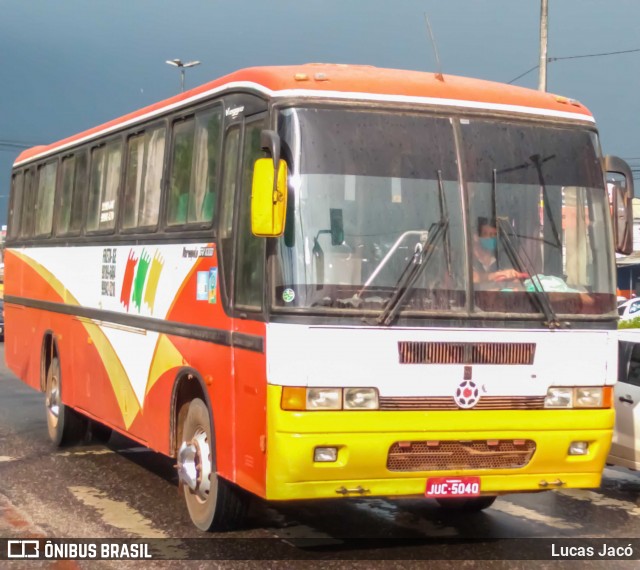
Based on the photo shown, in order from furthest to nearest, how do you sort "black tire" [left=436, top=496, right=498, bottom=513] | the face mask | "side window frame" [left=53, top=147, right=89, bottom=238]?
"side window frame" [left=53, top=147, right=89, bottom=238], "black tire" [left=436, top=496, right=498, bottom=513], the face mask

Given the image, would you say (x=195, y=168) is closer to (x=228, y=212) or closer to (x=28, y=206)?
(x=228, y=212)

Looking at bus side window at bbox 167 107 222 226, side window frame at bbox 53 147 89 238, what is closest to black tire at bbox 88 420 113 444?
side window frame at bbox 53 147 89 238

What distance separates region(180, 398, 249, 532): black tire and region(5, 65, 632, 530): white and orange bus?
2cm

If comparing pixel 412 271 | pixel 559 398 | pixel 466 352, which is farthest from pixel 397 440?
pixel 559 398

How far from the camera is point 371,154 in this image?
283 inches

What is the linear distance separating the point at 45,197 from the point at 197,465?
629 centimetres

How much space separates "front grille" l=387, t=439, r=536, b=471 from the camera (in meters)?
7.06

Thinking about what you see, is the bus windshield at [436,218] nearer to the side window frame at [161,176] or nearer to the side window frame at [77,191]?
the side window frame at [161,176]

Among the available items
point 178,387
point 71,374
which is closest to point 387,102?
point 178,387

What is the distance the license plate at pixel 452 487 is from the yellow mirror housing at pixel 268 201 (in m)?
1.82

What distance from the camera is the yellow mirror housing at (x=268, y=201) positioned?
677 centimetres

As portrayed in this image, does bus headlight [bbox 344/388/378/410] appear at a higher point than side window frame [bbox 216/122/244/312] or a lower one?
lower

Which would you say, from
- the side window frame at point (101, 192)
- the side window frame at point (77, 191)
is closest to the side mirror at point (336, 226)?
the side window frame at point (101, 192)

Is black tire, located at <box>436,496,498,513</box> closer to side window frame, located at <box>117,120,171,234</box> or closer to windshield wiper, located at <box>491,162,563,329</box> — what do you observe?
windshield wiper, located at <box>491,162,563,329</box>
